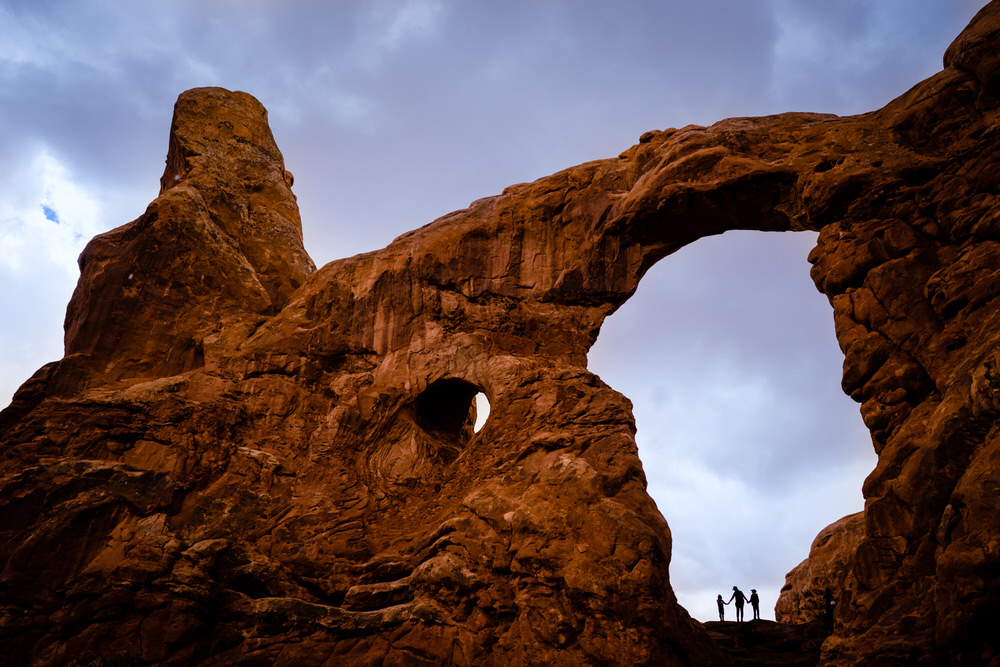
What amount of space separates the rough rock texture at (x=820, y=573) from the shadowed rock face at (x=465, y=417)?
28.0 ft

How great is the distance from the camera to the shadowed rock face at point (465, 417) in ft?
43.4

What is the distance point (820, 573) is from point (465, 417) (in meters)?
11.5

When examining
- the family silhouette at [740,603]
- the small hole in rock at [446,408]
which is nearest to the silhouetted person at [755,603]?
the family silhouette at [740,603]

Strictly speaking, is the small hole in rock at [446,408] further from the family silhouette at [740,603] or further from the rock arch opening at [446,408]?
the family silhouette at [740,603]

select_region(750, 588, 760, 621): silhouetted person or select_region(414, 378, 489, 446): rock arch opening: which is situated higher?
select_region(414, 378, 489, 446): rock arch opening

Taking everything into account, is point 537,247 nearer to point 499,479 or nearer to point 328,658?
point 499,479

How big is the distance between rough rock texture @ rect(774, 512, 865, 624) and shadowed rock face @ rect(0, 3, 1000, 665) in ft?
28.0

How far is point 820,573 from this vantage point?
2267 cm

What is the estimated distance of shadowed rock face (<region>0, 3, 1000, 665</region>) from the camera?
13.2 meters

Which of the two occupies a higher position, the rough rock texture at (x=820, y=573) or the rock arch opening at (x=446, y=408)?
the rock arch opening at (x=446, y=408)

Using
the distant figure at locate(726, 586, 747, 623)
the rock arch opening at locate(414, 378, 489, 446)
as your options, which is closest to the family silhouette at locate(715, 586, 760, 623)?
the distant figure at locate(726, 586, 747, 623)

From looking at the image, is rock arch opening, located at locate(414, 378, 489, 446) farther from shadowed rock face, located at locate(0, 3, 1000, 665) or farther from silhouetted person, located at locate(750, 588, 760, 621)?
silhouetted person, located at locate(750, 588, 760, 621)

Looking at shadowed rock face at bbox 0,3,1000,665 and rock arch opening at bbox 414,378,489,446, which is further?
rock arch opening at bbox 414,378,489,446

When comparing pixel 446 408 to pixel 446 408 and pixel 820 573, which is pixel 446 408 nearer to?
pixel 446 408
